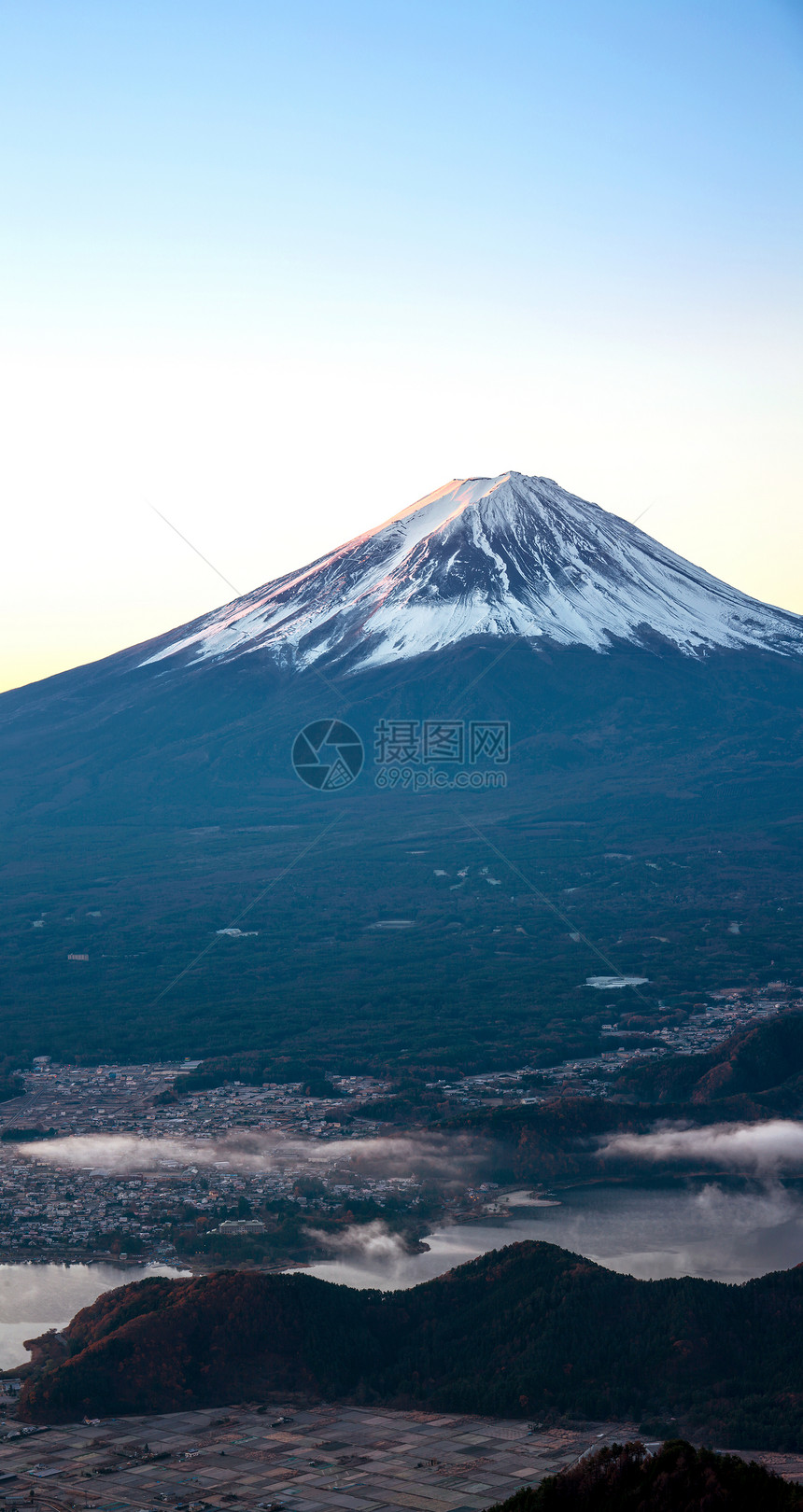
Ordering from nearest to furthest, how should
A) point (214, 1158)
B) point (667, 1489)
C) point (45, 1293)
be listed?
1. point (667, 1489)
2. point (45, 1293)
3. point (214, 1158)

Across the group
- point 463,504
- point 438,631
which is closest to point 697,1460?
point 438,631

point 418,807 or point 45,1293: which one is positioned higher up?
point 418,807

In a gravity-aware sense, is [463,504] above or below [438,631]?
above

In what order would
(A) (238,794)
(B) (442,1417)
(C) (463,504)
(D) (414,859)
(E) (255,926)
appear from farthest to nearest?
1. (C) (463,504)
2. (A) (238,794)
3. (D) (414,859)
4. (E) (255,926)
5. (B) (442,1417)

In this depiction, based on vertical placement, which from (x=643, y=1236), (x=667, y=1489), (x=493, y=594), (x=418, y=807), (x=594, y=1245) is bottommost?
(x=643, y=1236)

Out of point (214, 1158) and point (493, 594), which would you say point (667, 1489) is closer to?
point (214, 1158)

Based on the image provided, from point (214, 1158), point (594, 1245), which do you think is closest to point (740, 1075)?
point (594, 1245)

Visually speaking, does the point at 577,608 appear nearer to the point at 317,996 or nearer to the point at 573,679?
the point at 573,679
